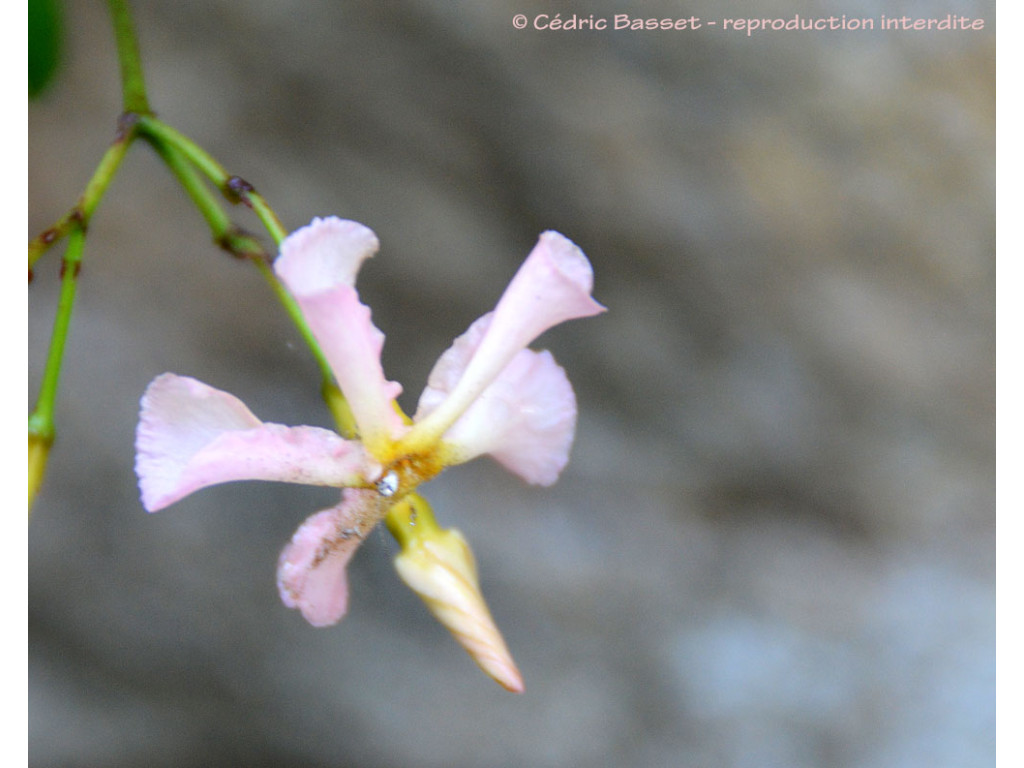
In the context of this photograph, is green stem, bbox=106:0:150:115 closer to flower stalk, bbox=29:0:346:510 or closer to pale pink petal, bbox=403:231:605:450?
flower stalk, bbox=29:0:346:510

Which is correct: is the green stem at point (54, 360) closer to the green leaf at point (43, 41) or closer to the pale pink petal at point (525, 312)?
the pale pink petal at point (525, 312)

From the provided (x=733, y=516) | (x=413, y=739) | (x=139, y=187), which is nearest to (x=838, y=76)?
(x=733, y=516)

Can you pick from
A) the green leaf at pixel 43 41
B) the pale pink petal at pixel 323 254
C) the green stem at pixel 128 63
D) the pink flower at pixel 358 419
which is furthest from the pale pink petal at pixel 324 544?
the green leaf at pixel 43 41

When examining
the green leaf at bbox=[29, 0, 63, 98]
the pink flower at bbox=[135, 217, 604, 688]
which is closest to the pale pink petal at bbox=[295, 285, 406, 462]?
the pink flower at bbox=[135, 217, 604, 688]

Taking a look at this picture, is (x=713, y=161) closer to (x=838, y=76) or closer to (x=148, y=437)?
(x=838, y=76)

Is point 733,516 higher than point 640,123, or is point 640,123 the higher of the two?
point 640,123

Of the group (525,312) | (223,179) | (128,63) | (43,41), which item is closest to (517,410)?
(525,312)
